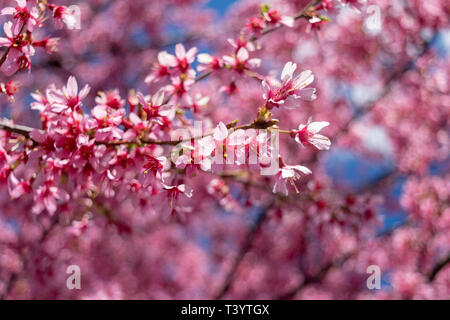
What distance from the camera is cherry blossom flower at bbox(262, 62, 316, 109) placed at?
1837mm

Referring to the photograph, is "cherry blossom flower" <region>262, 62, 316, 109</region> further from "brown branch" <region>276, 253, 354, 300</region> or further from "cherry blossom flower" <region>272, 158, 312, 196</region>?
"brown branch" <region>276, 253, 354, 300</region>

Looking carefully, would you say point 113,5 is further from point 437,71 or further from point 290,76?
point 290,76

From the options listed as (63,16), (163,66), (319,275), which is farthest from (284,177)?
(319,275)

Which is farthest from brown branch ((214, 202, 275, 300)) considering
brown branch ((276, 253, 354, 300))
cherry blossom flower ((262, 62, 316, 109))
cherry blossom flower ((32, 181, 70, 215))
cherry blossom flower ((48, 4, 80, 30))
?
cherry blossom flower ((48, 4, 80, 30))

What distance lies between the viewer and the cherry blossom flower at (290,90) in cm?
184

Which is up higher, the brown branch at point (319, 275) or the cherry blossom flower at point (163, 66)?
the cherry blossom flower at point (163, 66)

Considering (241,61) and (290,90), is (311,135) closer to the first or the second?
(290,90)

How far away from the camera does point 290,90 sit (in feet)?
6.12

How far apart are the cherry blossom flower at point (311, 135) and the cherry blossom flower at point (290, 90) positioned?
124 mm

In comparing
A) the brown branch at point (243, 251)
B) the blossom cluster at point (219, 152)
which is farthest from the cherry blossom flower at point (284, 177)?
the brown branch at point (243, 251)

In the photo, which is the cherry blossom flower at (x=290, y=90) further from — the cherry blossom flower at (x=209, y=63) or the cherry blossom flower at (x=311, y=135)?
the cherry blossom flower at (x=209, y=63)

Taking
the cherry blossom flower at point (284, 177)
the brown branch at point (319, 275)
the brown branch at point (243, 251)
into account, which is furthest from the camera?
the brown branch at point (243, 251)

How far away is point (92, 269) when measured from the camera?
21.9ft
